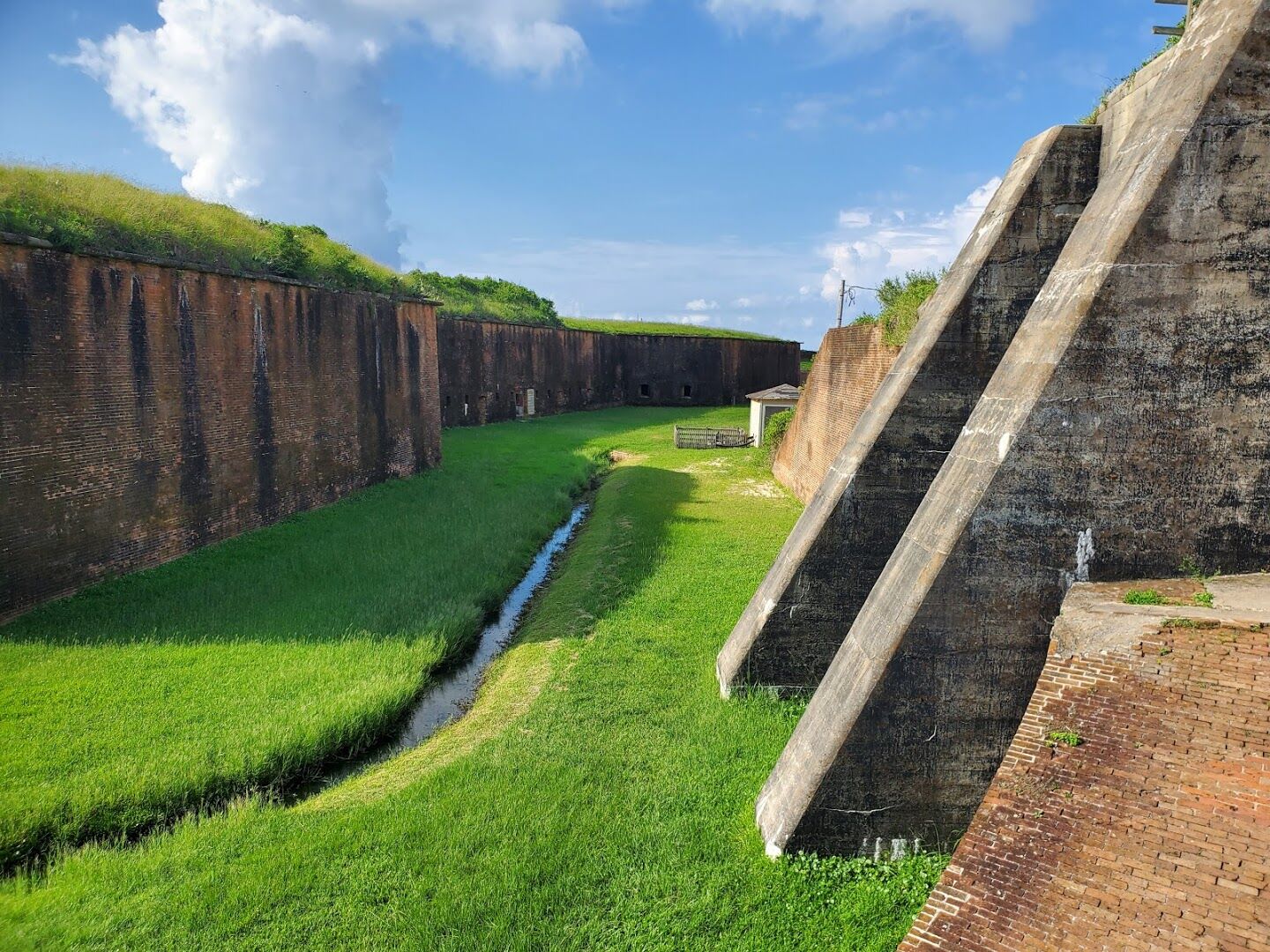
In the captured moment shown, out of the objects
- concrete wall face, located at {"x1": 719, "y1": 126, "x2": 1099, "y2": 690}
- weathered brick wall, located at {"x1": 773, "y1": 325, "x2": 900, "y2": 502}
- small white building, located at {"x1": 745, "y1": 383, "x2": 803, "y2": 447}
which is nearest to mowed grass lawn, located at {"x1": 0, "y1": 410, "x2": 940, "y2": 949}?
concrete wall face, located at {"x1": 719, "y1": 126, "x2": 1099, "y2": 690}

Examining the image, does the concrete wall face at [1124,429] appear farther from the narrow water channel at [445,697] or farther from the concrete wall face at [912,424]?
the narrow water channel at [445,697]

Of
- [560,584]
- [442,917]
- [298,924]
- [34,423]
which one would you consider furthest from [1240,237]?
[34,423]

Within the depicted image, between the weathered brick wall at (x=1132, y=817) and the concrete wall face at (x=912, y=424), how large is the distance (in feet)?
9.06

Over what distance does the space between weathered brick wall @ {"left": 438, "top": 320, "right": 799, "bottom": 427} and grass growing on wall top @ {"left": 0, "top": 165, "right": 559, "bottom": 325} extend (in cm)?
858

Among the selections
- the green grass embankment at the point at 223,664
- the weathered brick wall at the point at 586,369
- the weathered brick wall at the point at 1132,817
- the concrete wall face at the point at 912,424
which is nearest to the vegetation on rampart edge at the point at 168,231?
the green grass embankment at the point at 223,664

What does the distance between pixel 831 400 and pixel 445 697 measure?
8693 mm

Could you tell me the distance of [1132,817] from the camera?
3166 mm

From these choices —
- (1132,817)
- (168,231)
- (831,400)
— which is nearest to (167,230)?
(168,231)

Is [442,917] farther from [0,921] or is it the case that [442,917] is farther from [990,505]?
[990,505]

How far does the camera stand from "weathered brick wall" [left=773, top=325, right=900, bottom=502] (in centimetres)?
1144

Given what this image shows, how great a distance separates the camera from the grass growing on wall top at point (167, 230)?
898 cm

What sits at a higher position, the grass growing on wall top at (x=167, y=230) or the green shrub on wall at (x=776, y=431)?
the grass growing on wall top at (x=167, y=230)

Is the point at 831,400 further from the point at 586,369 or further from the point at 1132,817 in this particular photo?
the point at 586,369

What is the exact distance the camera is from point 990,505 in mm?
4230
